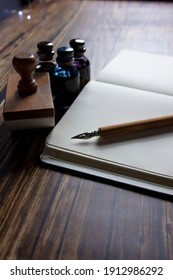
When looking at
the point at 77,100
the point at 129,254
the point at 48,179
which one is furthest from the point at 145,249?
the point at 77,100

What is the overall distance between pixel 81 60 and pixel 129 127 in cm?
22

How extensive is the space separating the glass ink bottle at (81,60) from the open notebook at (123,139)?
0.02m

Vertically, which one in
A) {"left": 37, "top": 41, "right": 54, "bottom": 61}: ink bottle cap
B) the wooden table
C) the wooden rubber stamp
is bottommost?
the wooden table

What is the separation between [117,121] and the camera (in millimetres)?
563

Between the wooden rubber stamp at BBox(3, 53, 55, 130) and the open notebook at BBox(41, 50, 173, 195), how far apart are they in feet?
0.12

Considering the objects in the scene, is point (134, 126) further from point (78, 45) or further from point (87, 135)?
point (78, 45)

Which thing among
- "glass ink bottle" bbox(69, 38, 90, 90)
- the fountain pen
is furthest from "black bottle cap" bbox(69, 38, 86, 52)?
the fountain pen

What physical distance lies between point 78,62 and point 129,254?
1.38 feet

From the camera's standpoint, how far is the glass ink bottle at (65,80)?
59 centimetres

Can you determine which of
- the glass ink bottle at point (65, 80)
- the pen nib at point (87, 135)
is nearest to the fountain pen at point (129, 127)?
the pen nib at point (87, 135)

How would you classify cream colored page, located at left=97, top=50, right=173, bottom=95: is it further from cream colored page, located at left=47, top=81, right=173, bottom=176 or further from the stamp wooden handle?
the stamp wooden handle

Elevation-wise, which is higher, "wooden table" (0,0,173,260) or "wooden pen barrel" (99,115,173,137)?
"wooden pen barrel" (99,115,173,137)

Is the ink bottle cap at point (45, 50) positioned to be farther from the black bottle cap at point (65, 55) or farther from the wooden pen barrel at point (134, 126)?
the wooden pen barrel at point (134, 126)

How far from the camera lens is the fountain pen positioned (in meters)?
0.52
